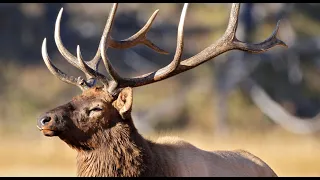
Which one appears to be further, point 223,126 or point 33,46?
point 33,46

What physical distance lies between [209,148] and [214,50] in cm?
1004

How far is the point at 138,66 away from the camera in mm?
→ 27922

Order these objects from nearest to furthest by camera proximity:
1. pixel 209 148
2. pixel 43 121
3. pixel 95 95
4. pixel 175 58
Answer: pixel 43 121, pixel 95 95, pixel 175 58, pixel 209 148

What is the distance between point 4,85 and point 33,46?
8.05 feet

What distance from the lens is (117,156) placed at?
811 cm

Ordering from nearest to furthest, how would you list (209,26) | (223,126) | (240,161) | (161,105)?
(240,161), (223,126), (161,105), (209,26)

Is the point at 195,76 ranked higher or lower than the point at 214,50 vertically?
higher

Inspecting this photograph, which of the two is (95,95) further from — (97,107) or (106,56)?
(106,56)

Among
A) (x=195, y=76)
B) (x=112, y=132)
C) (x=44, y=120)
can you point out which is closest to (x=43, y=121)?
(x=44, y=120)

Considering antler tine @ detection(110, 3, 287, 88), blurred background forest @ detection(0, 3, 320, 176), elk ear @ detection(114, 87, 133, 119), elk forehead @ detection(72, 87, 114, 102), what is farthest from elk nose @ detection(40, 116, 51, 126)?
blurred background forest @ detection(0, 3, 320, 176)

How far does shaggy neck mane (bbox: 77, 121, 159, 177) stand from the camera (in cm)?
809

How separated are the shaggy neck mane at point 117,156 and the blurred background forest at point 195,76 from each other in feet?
40.8

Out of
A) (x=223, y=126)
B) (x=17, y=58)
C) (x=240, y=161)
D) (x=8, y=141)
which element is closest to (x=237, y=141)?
(x=223, y=126)

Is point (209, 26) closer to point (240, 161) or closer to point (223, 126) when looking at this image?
point (223, 126)
